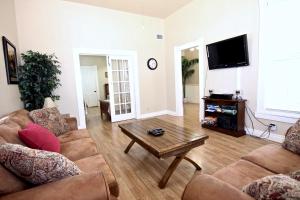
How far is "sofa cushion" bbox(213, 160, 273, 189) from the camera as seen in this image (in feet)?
3.85

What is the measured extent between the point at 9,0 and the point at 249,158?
469 cm

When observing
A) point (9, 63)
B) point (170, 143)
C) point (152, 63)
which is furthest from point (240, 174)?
point (152, 63)

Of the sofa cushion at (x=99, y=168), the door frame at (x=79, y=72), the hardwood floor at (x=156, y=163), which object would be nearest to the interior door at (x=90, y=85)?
the door frame at (x=79, y=72)

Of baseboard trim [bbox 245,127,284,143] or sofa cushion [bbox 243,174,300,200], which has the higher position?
sofa cushion [bbox 243,174,300,200]

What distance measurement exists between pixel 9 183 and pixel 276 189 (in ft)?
4.38

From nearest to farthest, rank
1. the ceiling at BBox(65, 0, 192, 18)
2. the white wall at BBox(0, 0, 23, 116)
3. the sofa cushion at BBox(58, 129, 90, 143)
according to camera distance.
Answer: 1. the sofa cushion at BBox(58, 129, 90, 143)
2. the white wall at BBox(0, 0, 23, 116)
3. the ceiling at BBox(65, 0, 192, 18)

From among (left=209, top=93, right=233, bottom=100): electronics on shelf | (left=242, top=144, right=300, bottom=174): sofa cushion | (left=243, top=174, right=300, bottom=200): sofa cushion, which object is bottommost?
(left=242, top=144, right=300, bottom=174): sofa cushion

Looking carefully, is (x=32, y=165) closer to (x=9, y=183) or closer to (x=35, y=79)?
(x=9, y=183)

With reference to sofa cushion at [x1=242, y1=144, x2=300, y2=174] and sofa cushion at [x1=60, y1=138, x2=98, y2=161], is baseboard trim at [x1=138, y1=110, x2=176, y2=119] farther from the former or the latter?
sofa cushion at [x1=242, y1=144, x2=300, y2=174]

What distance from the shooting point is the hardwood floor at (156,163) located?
5.97 ft

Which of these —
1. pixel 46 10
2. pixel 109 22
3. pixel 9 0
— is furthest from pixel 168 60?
pixel 9 0

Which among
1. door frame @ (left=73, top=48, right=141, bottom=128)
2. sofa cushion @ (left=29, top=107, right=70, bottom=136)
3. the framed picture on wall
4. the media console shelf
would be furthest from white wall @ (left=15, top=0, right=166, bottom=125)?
the media console shelf

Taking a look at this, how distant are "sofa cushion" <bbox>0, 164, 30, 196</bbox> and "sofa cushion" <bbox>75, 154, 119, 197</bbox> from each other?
0.49 meters

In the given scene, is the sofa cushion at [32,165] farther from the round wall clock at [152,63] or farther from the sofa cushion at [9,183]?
the round wall clock at [152,63]
